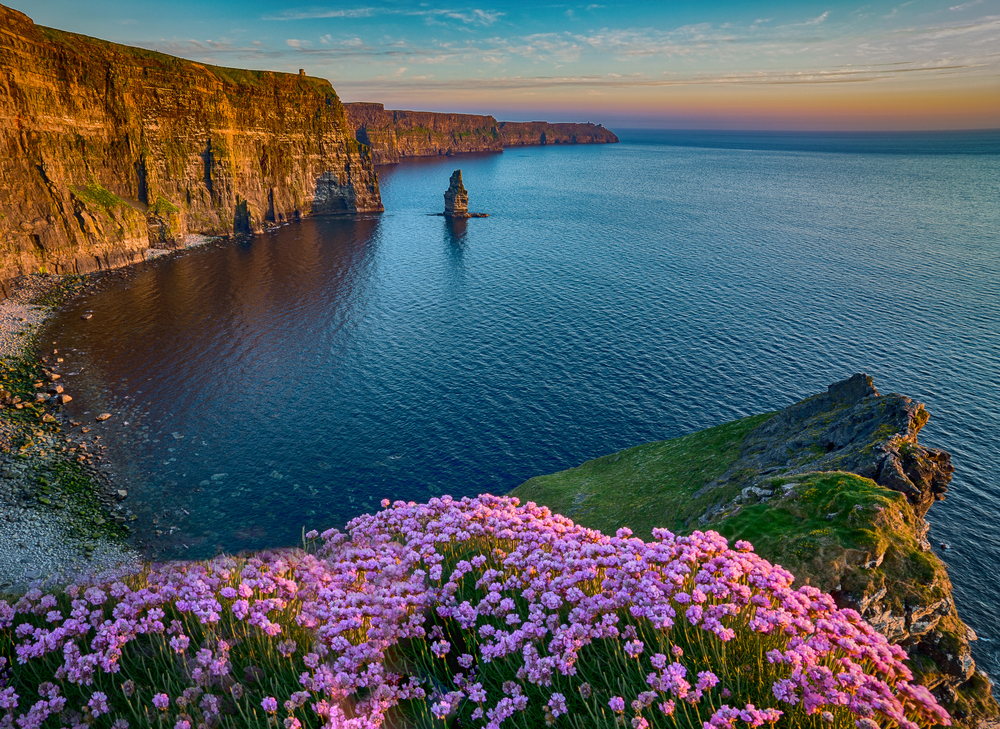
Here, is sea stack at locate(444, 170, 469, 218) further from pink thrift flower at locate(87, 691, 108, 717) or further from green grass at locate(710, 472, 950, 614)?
pink thrift flower at locate(87, 691, 108, 717)

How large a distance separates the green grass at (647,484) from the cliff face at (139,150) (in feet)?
263

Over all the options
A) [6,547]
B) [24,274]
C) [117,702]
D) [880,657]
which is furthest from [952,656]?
[24,274]

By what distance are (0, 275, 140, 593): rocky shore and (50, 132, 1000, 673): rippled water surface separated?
2036 millimetres

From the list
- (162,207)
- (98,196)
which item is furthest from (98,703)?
(162,207)

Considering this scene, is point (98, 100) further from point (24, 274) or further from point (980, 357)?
point (980, 357)

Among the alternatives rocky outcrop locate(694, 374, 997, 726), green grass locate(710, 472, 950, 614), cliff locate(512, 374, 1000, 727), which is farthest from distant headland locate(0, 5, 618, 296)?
rocky outcrop locate(694, 374, 997, 726)

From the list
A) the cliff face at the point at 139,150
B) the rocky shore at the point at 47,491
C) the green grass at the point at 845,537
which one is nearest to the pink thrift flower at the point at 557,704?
the green grass at the point at 845,537

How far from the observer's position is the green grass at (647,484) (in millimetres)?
28516

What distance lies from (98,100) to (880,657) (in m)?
118

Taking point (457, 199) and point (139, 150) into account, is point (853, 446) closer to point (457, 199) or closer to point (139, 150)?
point (139, 150)

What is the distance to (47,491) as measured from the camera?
37750 millimetres

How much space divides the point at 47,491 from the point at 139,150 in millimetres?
80378

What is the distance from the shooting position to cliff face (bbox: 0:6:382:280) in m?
70.9

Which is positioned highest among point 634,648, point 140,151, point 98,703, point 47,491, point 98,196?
point 140,151
